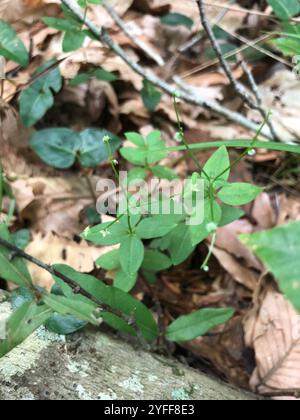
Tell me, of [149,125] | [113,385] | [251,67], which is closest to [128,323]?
[113,385]

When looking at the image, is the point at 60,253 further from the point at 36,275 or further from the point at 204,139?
the point at 204,139

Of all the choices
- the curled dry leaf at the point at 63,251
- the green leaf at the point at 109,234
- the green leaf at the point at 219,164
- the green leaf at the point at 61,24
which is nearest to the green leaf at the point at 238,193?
the green leaf at the point at 219,164

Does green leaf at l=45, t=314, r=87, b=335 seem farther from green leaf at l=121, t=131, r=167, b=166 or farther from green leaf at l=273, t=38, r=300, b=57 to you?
green leaf at l=273, t=38, r=300, b=57

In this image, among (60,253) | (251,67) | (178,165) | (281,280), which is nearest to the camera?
(281,280)

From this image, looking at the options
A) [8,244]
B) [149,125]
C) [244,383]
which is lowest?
[244,383]

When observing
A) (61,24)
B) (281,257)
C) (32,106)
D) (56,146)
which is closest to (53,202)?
(56,146)

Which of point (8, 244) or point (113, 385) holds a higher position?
point (8, 244)
